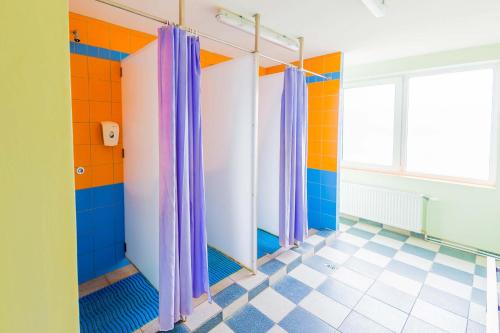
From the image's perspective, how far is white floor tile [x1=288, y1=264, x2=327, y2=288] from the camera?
2.22 metres

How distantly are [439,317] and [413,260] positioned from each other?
870mm

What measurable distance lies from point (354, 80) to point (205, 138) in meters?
2.56

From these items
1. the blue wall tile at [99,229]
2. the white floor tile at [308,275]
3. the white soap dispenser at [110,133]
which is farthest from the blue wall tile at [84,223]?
the white floor tile at [308,275]

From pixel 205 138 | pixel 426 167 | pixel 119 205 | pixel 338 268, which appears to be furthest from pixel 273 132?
pixel 426 167

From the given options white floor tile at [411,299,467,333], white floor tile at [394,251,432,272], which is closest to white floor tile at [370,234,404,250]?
white floor tile at [394,251,432,272]

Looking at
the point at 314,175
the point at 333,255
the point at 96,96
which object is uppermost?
the point at 96,96

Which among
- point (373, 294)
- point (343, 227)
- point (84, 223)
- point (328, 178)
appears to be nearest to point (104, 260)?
point (84, 223)

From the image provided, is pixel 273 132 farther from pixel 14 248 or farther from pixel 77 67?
pixel 14 248

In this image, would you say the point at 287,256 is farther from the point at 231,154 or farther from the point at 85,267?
the point at 85,267

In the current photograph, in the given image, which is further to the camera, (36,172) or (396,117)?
(396,117)

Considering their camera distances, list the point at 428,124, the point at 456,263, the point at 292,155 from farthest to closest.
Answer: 1. the point at 428,124
2. the point at 456,263
3. the point at 292,155

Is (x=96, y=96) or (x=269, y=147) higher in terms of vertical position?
(x=96, y=96)

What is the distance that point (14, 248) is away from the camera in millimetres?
427

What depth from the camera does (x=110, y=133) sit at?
2.13 metres
